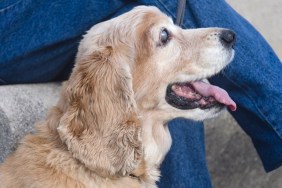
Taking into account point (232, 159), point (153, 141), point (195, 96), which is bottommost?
point (232, 159)

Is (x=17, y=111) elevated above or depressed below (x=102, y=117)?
below

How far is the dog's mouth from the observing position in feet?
9.74

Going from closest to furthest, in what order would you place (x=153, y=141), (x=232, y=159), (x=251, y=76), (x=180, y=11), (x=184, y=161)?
(x=153, y=141)
(x=180, y=11)
(x=251, y=76)
(x=184, y=161)
(x=232, y=159)

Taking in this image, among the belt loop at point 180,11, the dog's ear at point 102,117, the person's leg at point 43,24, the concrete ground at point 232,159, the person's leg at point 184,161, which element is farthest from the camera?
the concrete ground at point 232,159

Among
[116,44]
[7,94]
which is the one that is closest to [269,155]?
[116,44]

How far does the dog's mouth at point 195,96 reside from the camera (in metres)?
2.97

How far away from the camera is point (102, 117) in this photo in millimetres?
2744

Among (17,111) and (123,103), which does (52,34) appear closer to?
(17,111)

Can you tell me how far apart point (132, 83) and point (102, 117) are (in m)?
0.23

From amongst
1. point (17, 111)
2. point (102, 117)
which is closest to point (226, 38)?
point (102, 117)

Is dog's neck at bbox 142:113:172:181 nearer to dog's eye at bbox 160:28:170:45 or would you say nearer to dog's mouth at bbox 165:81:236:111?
dog's mouth at bbox 165:81:236:111

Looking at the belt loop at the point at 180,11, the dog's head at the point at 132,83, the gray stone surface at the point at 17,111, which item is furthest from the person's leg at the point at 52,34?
the dog's head at the point at 132,83

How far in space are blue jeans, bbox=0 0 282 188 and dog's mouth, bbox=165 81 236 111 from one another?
38 centimetres

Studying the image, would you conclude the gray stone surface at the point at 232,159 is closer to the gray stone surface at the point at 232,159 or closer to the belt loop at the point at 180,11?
the gray stone surface at the point at 232,159
